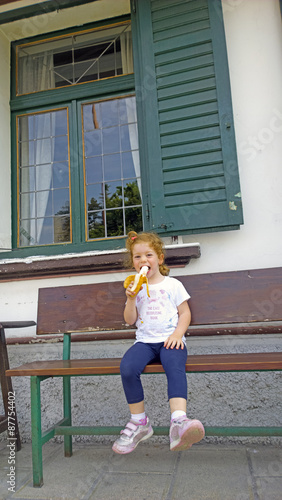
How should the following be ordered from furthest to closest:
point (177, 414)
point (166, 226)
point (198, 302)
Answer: point (166, 226) < point (198, 302) < point (177, 414)

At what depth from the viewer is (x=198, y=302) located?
2.40m

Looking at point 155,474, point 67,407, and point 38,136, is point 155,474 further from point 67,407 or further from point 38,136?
point 38,136

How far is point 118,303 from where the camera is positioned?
2529 mm

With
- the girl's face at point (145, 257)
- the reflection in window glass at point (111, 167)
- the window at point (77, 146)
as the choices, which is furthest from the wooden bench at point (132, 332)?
A: the reflection in window glass at point (111, 167)

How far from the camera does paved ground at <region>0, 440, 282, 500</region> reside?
1877mm

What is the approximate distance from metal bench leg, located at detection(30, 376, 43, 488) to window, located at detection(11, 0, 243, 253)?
1.45 m

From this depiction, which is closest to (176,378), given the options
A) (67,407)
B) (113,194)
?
(67,407)

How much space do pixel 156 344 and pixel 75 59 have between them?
3200 mm

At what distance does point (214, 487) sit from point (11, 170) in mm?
3190

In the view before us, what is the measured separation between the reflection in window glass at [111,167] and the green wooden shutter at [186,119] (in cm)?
45

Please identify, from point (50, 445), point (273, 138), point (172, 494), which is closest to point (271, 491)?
point (172, 494)

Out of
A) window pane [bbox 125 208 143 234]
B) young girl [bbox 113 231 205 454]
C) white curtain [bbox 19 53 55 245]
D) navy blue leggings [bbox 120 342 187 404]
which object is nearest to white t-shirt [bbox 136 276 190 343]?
young girl [bbox 113 231 205 454]

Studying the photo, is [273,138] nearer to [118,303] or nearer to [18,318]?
[118,303]

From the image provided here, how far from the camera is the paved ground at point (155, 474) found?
1877mm
